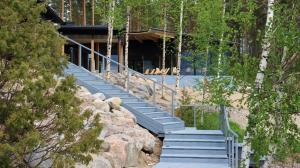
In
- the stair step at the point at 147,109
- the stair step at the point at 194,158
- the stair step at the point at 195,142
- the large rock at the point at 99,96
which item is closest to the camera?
the stair step at the point at 194,158

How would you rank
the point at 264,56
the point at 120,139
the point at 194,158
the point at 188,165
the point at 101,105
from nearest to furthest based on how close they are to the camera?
the point at 264,56
the point at 120,139
the point at 188,165
the point at 194,158
the point at 101,105

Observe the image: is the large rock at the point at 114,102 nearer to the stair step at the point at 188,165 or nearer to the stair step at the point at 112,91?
the stair step at the point at 112,91

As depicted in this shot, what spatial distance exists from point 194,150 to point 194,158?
423mm

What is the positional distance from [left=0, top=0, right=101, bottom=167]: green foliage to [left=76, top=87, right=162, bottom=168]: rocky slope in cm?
236

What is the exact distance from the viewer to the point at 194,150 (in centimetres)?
1112

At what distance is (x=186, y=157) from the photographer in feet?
35.3

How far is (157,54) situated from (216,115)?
1628 centimetres

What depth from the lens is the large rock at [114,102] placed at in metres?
12.2

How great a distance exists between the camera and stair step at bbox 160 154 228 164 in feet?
34.8

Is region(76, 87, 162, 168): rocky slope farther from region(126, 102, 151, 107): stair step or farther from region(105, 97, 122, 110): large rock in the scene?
region(126, 102, 151, 107): stair step

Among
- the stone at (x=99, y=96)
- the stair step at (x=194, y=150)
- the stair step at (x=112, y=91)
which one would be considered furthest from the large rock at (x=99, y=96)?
the stair step at (x=194, y=150)

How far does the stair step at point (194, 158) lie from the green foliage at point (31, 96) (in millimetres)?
4814

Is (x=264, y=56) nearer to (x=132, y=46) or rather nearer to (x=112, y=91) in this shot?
(x=112, y=91)

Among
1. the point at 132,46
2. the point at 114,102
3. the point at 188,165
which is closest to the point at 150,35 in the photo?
the point at 132,46
